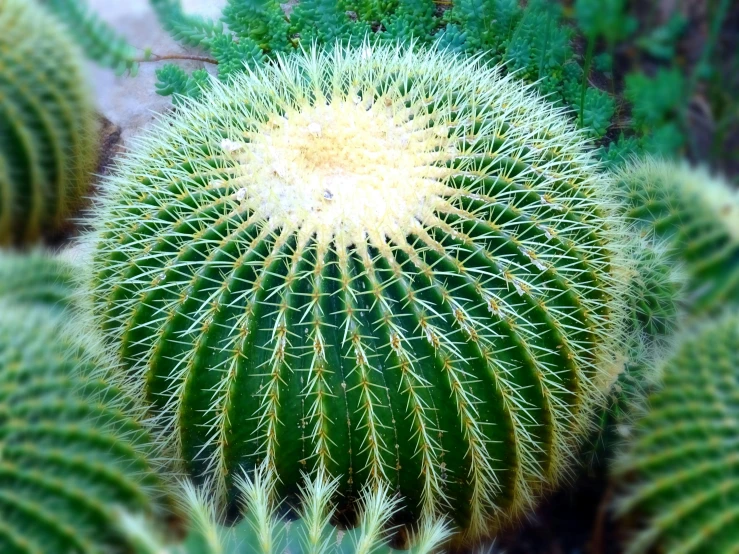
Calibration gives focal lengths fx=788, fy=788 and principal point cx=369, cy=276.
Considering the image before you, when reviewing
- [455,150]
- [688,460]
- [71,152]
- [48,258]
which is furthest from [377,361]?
[71,152]

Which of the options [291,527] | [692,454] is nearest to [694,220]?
[692,454]

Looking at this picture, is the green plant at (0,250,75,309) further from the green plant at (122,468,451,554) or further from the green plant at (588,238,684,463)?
the green plant at (588,238,684,463)

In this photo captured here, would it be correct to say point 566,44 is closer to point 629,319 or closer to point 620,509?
point 629,319

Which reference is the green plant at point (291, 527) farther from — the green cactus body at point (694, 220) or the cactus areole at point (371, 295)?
the green cactus body at point (694, 220)

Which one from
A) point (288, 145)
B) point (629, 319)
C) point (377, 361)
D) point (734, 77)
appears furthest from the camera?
point (734, 77)

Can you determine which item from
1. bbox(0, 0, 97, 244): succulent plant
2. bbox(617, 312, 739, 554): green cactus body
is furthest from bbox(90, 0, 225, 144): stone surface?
bbox(617, 312, 739, 554): green cactus body

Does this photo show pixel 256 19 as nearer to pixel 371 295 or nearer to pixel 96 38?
pixel 96 38
